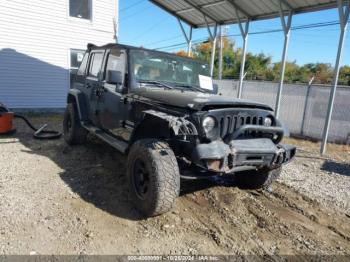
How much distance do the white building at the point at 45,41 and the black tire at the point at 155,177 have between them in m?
9.03

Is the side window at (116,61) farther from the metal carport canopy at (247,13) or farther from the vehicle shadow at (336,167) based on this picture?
the vehicle shadow at (336,167)

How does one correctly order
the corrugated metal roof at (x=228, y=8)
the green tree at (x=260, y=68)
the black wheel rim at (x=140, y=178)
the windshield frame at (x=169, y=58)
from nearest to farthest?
the black wheel rim at (x=140, y=178), the windshield frame at (x=169, y=58), the corrugated metal roof at (x=228, y=8), the green tree at (x=260, y=68)

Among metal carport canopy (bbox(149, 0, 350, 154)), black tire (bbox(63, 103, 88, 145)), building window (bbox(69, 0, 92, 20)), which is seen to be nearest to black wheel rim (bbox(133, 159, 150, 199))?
black tire (bbox(63, 103, 88, 145))

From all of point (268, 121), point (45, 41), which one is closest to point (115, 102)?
point (268, 121)

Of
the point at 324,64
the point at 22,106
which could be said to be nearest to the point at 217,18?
the point at 22,106

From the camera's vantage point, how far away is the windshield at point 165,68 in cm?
432

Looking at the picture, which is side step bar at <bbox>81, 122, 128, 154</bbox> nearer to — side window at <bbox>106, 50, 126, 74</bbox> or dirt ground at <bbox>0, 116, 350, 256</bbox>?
dirt ground at <bbox>0, 116, 350, 256</bbox>

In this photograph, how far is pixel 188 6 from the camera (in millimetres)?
11070

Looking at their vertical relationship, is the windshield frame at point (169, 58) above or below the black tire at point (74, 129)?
above

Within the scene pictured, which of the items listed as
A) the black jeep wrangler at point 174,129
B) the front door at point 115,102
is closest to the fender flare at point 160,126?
the black jeep wrangler at point 174,129

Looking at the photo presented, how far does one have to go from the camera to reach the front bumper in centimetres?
300

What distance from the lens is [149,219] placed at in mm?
3361

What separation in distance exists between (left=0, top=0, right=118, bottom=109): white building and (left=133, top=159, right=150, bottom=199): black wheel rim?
9.02 metres

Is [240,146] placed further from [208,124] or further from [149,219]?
[149,219]
